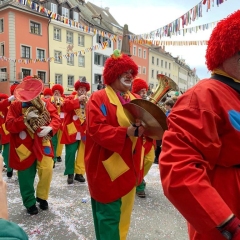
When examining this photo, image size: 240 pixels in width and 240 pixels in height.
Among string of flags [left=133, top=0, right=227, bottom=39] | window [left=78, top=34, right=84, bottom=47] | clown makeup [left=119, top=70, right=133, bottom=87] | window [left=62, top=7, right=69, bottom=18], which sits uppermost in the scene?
window [left=62, top=7, right=69, bottom=18]

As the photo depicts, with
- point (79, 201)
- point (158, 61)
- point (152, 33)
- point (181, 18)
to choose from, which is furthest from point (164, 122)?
point (158, 61)

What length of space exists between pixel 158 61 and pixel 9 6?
29989 millimetres

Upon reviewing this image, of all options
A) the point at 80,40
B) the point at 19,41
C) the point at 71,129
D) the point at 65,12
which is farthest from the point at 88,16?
the point at 71,129

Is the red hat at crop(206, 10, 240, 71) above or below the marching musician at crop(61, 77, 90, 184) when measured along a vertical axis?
above

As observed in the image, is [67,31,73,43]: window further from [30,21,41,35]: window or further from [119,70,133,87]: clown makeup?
[119,70,133,87]: clown makeup

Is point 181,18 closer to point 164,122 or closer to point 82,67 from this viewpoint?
point 164,122

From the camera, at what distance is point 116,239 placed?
7.86 feet

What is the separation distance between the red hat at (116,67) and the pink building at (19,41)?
75.7ft

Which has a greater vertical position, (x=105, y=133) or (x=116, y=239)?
(x=105, y=133)

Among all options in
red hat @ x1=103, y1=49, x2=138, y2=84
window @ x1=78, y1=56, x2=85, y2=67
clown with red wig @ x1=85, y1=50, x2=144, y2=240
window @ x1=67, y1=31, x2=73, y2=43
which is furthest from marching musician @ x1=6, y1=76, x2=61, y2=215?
window @ x1=78, y1=56, x2=85, y2=67

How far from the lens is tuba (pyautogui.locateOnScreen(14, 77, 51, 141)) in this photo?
3537 mm

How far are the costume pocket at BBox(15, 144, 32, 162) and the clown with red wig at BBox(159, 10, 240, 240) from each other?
107 inches

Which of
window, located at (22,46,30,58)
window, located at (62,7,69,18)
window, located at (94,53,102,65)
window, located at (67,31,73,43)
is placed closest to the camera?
window, located at (22,46,30,58)

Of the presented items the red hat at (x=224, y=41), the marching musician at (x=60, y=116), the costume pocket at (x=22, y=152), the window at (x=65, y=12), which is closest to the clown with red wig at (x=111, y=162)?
the red hat at (x=224, y=41)
